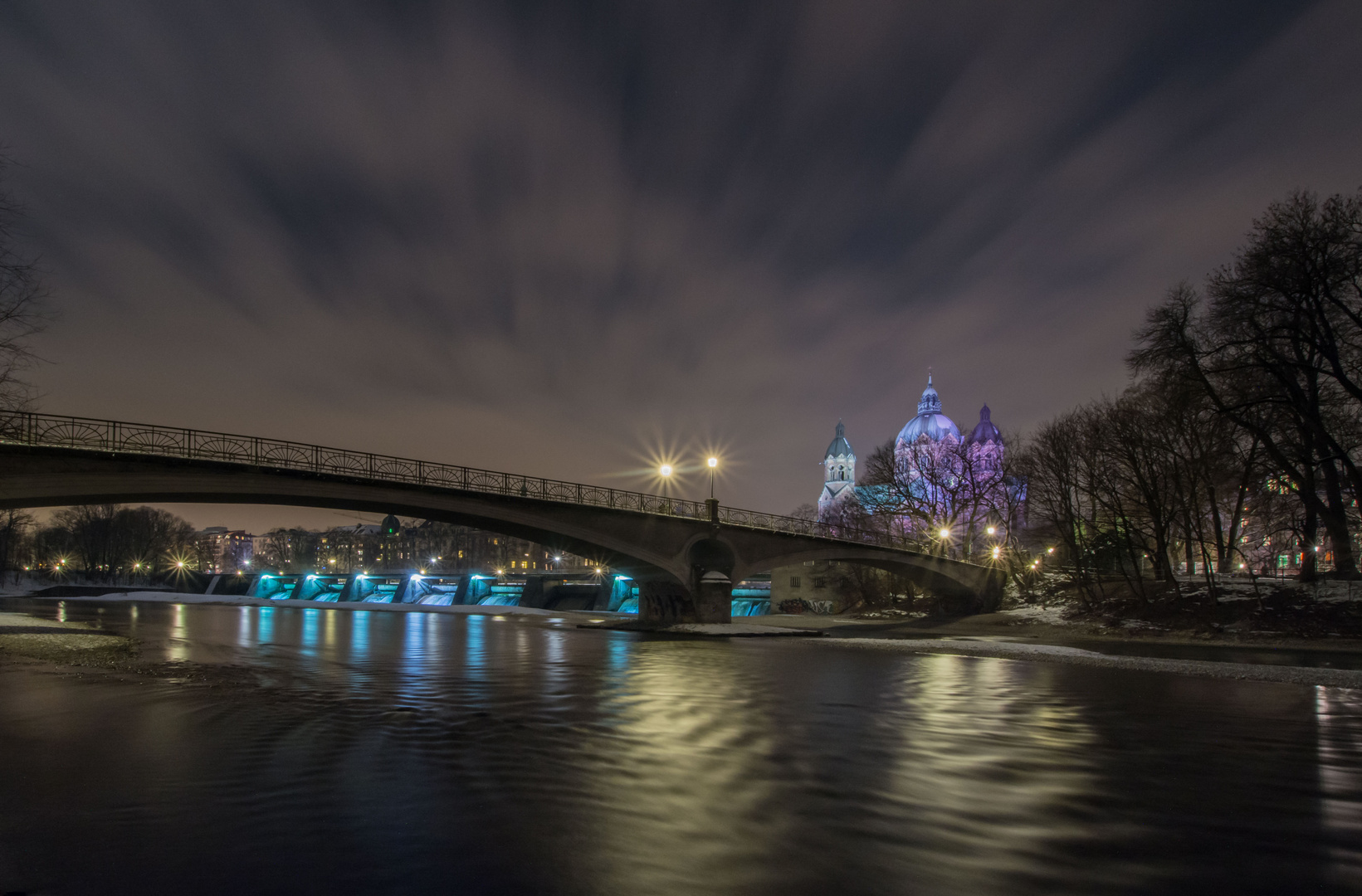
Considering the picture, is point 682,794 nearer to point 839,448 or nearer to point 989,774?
point 989,774

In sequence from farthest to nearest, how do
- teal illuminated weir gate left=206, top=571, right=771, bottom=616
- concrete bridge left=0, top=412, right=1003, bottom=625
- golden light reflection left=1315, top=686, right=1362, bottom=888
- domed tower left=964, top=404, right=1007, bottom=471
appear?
teal illuminated weir gate left=206, top=571, right=771, bottom=616 < domed tower left=964, top=404, right=1007, bottom=471 < concrete bridge left=0, top=412, right=1003, bottom=625 < golden light reflection left=1315, top=686, right=1362, bottom=888

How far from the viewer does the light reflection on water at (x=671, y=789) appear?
6.45 m

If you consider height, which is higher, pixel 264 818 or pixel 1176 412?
pixel 1176 412

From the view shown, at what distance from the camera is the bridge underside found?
2770 centimetres

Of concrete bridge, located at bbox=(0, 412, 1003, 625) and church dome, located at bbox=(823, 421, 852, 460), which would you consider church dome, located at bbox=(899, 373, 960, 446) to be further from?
concrete bridge, located at bbox=(0, 412, 1003, 625)

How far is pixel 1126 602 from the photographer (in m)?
44.9

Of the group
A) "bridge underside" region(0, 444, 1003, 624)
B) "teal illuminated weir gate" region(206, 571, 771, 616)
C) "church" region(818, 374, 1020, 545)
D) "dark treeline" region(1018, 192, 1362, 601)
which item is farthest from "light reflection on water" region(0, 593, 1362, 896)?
"teal illuminated weir gate" region(206, 571, 771, 616)

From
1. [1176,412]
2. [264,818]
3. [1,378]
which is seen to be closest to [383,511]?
[1,378]

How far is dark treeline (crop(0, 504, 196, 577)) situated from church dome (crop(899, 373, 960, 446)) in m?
139

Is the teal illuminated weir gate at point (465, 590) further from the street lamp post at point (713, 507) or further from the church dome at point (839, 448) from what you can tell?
the church dome at point (839, 448)

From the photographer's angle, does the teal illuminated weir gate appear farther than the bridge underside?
Yes

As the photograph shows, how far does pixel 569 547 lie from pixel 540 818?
3982 cm

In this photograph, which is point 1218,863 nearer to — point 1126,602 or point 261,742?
point 261,742

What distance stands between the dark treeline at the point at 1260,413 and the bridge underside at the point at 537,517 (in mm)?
14809
